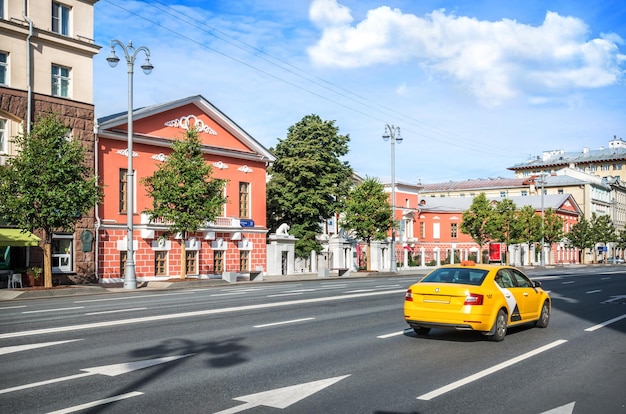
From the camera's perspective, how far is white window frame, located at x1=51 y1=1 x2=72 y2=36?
34.9m

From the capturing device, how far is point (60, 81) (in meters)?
35.1

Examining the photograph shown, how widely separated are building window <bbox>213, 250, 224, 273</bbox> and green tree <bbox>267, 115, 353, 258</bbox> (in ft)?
32.4

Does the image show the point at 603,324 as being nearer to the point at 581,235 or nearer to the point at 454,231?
the point at 454,231

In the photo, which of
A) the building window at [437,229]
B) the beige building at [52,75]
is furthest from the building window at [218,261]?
the building window at [437,229]

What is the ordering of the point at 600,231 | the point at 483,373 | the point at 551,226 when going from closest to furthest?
the point at 483,373
the point at 551,226
the point at 600,231

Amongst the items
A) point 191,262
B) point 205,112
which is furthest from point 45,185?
point 205,112

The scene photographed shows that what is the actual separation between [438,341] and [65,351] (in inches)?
256

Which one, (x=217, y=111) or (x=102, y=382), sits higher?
(x=217, y=111)

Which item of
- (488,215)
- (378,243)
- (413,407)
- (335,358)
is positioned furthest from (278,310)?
(488,215)

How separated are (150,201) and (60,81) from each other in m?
9.49

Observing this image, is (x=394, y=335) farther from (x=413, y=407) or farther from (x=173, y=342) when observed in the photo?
(x=413, y=407)

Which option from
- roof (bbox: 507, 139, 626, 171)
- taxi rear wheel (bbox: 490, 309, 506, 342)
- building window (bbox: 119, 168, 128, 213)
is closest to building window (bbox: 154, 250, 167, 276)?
building window (bbox: 119, 168, 128, 213)

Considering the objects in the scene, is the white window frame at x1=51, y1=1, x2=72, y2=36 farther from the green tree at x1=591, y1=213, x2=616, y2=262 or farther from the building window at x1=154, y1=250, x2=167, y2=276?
the green tree at x1=591, y1=213, x2=616, y2=262

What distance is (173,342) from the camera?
38.7 ft
